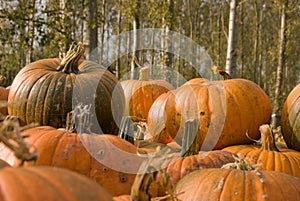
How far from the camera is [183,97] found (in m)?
3.20

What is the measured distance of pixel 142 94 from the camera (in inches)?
170

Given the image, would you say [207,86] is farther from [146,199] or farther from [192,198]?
[146,199]

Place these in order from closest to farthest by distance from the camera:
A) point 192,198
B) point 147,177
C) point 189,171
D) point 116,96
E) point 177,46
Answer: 1. point 147,177
2. point 192,198
3. point 189,171
4. point 116,96
5. point 177,46

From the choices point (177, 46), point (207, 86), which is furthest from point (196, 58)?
point (207, 86)

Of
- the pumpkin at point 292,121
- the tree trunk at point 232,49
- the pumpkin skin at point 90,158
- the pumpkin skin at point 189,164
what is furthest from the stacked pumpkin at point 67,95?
the tree trunk at point 232,49

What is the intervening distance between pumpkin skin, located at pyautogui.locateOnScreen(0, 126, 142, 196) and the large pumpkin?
65 centimetres

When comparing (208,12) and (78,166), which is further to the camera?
(208,12)

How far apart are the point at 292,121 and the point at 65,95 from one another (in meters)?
1.27

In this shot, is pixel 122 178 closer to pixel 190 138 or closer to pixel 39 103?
pixel 190 138

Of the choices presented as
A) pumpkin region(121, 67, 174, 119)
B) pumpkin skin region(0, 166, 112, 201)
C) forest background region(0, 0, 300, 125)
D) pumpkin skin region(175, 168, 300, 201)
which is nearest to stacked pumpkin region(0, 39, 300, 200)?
pumpkin skin region(175, 168, 300, 201)

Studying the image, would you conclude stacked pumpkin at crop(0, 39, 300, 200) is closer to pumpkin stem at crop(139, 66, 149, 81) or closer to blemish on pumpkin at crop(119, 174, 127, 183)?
blemish on pumpkin at crop(119, 174, 127, 183)

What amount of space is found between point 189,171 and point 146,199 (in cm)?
119

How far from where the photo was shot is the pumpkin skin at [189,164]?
228cm

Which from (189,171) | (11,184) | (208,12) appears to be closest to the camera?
(11,184)
